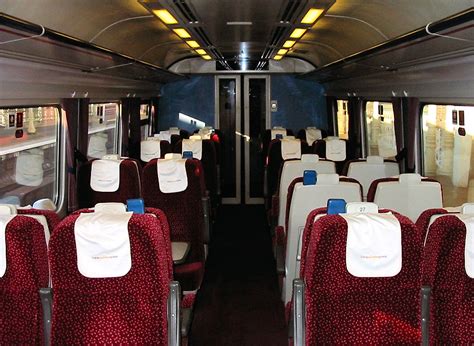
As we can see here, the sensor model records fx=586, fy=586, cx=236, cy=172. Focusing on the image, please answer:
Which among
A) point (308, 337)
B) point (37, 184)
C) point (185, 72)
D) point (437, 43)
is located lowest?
point (308, 337)

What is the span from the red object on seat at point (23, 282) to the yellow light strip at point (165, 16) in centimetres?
275

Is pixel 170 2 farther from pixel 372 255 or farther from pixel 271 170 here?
pixel 271 170

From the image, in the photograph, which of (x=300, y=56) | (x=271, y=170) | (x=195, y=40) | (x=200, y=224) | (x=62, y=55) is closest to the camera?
(x=62, y=55)

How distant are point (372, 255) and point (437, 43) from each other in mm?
2492

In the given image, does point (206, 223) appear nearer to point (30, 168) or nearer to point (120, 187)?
point (120, 187)

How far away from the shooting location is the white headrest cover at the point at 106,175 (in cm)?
590

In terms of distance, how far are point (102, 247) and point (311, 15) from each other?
3.40m

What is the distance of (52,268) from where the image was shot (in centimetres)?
276

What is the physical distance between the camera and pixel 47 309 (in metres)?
2.87

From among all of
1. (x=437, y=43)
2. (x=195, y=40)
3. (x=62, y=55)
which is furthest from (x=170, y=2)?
(x=195, y=40)

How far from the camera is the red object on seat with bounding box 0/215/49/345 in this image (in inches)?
110

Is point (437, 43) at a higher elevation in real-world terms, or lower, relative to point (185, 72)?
lower

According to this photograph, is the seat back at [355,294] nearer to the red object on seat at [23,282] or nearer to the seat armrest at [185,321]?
the seat armrest at [185,321]

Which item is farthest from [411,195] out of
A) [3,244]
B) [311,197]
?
[3,244]
